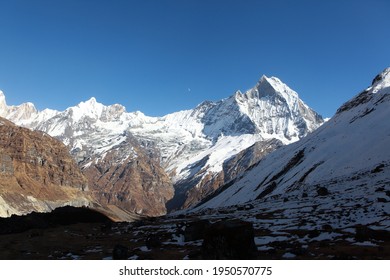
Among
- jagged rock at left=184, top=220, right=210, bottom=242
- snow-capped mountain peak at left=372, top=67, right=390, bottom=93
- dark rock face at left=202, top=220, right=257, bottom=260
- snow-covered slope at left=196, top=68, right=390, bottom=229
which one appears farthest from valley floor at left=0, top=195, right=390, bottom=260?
snow-capped mountain peak at left=372, top=67, right=390, bottom=93

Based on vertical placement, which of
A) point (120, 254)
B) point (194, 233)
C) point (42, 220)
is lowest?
point (120, 254)

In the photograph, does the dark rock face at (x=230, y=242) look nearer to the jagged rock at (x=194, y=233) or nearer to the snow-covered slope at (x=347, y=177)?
the jagged rock at (x=194, y=233)

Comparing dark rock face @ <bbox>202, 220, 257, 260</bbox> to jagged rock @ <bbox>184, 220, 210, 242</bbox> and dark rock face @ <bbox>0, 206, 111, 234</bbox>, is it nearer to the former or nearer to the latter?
jagged rock @ <bbox>184, 220, 210, 242</bbox>

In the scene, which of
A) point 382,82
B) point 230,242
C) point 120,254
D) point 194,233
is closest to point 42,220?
point 194,233

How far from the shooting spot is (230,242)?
17.9m

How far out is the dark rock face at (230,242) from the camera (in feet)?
58.2

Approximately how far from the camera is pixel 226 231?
18000 mm

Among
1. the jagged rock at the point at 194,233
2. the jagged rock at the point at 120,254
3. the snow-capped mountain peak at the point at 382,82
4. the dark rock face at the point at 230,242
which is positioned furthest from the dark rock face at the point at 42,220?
the snow-capped mountain peak at the point at 382,82

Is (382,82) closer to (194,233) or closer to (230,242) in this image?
(194,233)
